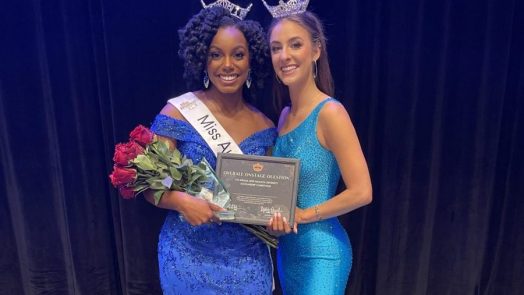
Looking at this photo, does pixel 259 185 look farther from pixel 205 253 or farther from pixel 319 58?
pixel 319 58

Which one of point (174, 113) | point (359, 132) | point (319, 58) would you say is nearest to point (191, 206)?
point (174, 113)

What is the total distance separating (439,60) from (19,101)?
2.06 m

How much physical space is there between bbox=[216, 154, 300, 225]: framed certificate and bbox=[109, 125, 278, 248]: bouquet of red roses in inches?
1.5

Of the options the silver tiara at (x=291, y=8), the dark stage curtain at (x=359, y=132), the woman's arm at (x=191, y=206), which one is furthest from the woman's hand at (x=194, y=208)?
the dark stage curtain at (x=359, y=132)

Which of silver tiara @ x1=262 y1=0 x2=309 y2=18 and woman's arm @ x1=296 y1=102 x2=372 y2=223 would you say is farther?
silver tiara @ x1=262 y1=0 x2=309 y2=18

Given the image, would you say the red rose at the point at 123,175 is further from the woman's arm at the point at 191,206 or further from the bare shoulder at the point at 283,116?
the bare shoulder at the point at 283,116

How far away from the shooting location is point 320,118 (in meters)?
1.37

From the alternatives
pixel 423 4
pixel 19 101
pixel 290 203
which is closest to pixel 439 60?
pixel 423 4

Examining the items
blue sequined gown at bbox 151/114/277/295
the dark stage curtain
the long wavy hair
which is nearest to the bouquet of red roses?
blue sequined gown at bbox 151/114/277/295

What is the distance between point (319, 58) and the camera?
1.50 metres

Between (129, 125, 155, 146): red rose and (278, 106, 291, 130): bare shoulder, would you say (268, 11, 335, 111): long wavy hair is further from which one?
(129, 125, 155, 146): red rose

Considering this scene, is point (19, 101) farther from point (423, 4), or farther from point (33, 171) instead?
point (423, 4)

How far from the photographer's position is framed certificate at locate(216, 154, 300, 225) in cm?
128

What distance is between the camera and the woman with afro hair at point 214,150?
1.41 m
